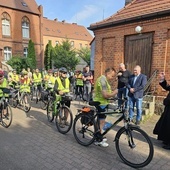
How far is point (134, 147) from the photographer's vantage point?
3.85 m

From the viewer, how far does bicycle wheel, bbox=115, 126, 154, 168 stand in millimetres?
3546

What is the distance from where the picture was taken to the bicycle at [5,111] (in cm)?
603

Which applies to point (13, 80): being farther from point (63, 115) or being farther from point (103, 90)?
point (103, 90)

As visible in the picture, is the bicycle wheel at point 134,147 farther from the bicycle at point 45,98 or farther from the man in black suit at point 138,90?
the bicycle at point 45,98

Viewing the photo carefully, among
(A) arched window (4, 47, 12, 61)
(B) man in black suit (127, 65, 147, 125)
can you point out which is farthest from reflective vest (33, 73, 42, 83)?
(A) arched window (4, 47, 12, 61)

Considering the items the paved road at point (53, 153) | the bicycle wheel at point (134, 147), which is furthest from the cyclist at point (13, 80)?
the bicycle wheel at point (134, 147)

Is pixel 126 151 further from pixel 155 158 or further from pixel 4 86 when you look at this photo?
pixel 4 86

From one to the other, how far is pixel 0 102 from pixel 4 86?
0.51m

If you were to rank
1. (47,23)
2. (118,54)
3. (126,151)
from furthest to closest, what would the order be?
1. (47,23)
2. (118,54)
3. (126,151)

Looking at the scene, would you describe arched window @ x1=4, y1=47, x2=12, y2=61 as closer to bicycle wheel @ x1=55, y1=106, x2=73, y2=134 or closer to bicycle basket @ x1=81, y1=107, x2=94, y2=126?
bicycle wheel @ x1=55, y1=106, x2=73, y2=134

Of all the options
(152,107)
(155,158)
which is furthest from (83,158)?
(152,107)

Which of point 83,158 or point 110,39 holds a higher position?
→ point 110,39

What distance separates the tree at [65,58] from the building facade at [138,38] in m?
24.6

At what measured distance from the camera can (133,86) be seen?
631 centimetres
